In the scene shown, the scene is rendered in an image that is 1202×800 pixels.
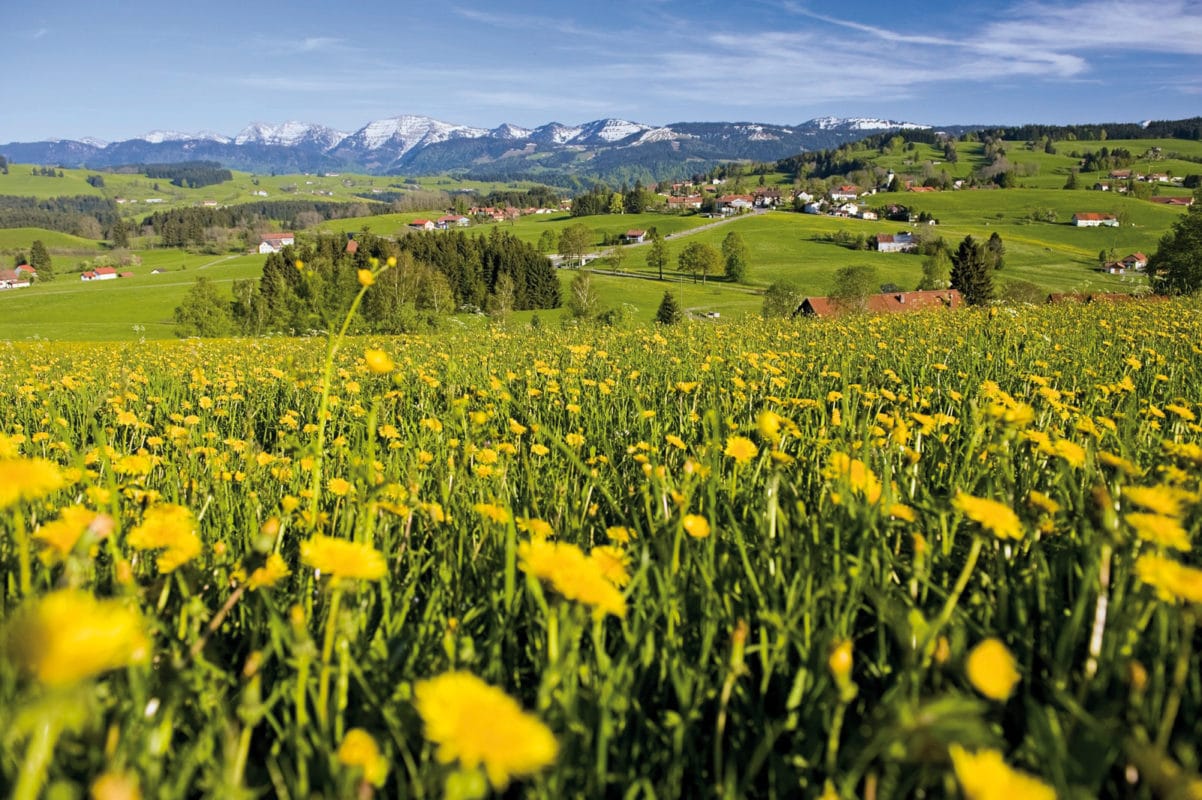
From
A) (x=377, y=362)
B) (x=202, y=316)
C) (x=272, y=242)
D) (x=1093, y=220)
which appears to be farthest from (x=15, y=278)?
(x=1093, y=220)

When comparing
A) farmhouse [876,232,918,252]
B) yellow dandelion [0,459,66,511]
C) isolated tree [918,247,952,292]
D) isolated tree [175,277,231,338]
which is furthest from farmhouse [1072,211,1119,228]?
yellow dandelion [0,459,66,511]

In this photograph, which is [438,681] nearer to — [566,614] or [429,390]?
[566,614]

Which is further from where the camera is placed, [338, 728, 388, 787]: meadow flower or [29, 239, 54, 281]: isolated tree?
[29, 239, 54, 281]: isolated tree

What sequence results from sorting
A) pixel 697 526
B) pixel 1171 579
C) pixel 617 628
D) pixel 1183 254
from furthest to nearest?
1. pixel 1183 254
2. pixel 697 526
3. pixel 617 628
4. pixel 1171 579

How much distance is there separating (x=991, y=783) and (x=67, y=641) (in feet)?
2.83

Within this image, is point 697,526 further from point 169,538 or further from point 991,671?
point 169,538

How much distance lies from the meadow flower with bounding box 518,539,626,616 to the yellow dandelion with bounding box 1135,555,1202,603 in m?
0.81

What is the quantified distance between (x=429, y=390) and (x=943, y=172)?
185777mm

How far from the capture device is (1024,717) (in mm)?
1175

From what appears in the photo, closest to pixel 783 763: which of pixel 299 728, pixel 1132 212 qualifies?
pixel 299 728

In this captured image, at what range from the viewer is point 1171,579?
0.98 metres

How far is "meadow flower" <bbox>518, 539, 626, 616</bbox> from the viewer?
3.21ft

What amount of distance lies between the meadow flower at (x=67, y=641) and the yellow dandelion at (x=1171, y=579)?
1.32 metres

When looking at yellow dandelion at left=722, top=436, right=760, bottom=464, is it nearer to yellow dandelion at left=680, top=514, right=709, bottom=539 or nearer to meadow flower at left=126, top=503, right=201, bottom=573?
yellow dandelion at left=680, top=514, right=709, bottom=539
